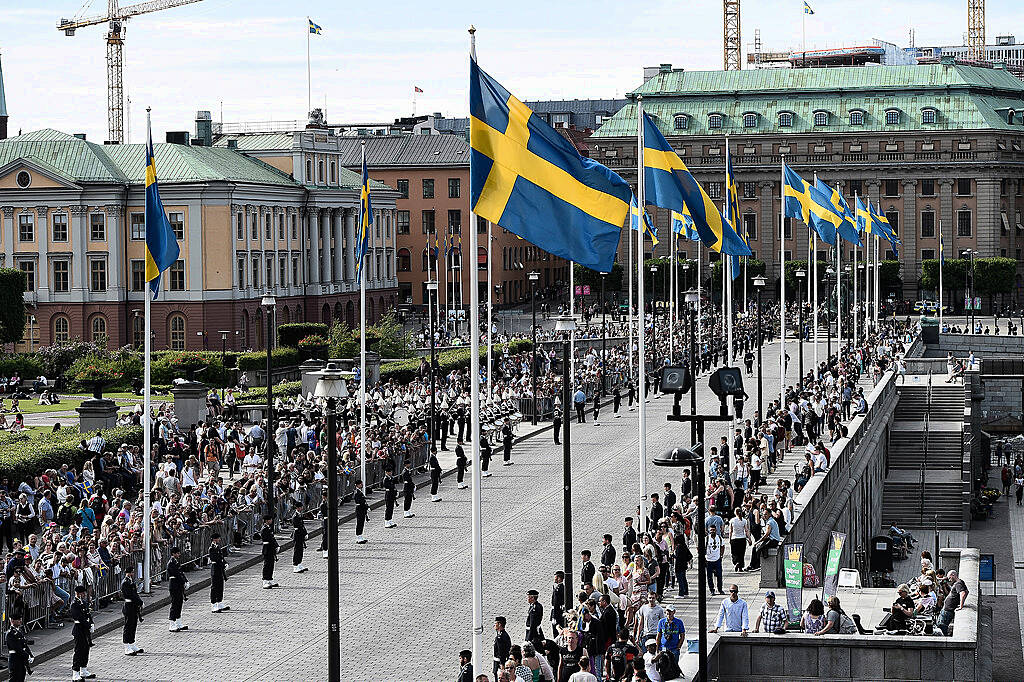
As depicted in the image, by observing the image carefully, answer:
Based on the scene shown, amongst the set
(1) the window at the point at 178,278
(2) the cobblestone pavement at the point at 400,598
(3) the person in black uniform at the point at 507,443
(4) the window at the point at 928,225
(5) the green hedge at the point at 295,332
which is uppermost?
(4) the window at the point at 928,225

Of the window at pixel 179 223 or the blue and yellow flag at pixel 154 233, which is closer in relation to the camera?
the blue and yellow flag at pixel 154 233

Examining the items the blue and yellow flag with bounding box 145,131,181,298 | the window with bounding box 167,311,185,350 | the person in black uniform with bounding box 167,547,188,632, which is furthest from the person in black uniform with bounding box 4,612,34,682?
the window with bounding box 167,311,185,350

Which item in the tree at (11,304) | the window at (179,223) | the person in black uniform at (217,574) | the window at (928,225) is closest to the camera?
the person in black uniform at (217,574)

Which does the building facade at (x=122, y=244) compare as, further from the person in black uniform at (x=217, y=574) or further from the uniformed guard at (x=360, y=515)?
the person in black uniform at (x=217, y=574)

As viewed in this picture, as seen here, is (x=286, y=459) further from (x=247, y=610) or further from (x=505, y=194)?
(x=505, y=194)

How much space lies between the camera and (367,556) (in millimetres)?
33688

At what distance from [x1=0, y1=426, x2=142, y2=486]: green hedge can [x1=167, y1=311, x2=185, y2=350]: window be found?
4009 centimetres

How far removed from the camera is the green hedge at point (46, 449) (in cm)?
3909

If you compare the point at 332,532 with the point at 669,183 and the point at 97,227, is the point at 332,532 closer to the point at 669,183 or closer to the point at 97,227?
the point at 669,183

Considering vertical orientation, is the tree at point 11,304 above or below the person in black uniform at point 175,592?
above

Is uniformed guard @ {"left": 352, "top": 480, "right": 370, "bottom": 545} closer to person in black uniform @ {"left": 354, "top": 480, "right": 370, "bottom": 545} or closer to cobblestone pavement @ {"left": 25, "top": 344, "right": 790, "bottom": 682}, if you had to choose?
person in black uniform @ {"left": 354, "top": 480, "right": 370, "bottom": 545}

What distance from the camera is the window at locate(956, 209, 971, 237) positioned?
13338cm

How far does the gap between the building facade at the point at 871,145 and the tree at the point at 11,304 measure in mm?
60732

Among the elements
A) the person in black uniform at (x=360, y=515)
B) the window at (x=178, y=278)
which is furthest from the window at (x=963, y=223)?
the person in black uniform at (x=360, y=515)
